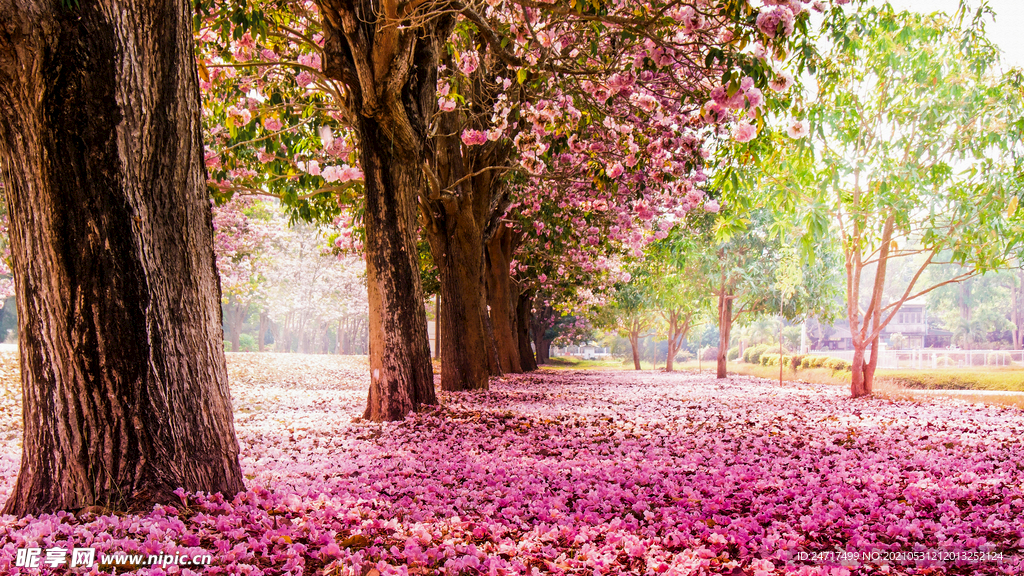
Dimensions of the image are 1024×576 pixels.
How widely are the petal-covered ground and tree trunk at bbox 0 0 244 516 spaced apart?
252 mm

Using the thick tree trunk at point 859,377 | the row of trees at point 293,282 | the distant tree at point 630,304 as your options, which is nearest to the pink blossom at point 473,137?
the thick tree trunk at point 859,377

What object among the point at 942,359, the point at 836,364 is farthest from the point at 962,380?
the point at 942,359

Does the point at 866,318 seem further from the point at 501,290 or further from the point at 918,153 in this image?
the point at 501,290

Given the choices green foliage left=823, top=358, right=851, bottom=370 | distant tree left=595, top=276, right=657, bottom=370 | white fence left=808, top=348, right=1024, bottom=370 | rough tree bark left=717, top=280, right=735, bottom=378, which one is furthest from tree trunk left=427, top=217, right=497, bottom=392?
white fence left=808, top=348, right=1024, bottom=370

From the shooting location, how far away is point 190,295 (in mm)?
2725

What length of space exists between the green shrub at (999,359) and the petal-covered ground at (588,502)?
80.7 ft

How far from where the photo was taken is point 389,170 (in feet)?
19.6

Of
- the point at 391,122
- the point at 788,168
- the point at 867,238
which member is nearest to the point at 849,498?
the point at 391,122

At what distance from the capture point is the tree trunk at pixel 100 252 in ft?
7.83

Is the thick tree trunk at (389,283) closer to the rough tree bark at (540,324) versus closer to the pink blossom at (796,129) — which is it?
the pink blossom at (796,129)

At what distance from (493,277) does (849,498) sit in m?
10.7

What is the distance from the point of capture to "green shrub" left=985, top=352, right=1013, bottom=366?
24750mm

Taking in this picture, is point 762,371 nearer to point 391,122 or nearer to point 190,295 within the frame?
point 391,122

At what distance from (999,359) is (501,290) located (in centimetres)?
2729
